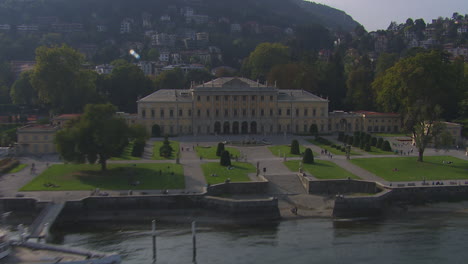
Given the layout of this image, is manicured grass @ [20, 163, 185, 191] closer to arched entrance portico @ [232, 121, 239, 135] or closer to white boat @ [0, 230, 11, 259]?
white boat @ [0, 230, 11, 259]

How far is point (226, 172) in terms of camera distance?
1989 inches

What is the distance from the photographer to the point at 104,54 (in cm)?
16000

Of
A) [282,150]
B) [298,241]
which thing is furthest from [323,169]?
[298,241]

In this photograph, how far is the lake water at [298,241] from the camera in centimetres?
3159

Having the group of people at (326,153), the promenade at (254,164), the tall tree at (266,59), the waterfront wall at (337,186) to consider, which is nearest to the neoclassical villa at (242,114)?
the promenade at (254,164)

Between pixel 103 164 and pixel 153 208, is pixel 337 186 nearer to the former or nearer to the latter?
pixel 153 208

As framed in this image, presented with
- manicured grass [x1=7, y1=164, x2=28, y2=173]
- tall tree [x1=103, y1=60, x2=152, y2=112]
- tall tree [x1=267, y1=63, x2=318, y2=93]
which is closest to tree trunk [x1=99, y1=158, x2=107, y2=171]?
manicured grass [x1=7, y1=164, x2=28, y2=173]

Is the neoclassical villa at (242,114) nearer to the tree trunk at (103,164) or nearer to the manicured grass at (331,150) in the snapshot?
the manicured grass at (331,150)

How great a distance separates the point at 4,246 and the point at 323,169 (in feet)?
110

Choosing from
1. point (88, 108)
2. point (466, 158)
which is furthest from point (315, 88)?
point (88, 108)

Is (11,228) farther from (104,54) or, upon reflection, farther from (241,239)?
(104,54)

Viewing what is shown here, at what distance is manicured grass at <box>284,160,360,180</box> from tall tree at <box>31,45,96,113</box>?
46331 mm

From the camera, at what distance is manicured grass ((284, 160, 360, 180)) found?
4920 cm

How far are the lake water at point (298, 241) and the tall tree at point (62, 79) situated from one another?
2118 inches
